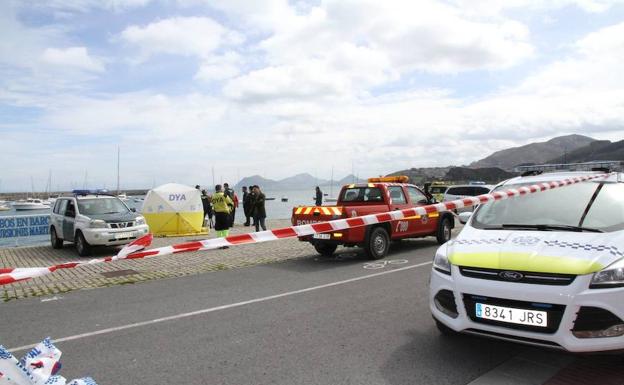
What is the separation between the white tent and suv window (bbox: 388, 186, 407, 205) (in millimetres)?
9534

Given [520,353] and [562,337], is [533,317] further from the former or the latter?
[520,353]

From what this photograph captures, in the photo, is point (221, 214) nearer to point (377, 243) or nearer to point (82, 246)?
point (82, 246)

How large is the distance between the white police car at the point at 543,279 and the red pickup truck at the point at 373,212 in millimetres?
5457

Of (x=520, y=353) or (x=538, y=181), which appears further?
(x=538, y=181)

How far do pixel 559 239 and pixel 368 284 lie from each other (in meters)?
4.04

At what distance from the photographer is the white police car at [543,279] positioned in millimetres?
3559

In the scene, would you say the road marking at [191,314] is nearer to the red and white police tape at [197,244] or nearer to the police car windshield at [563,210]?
the red and white police tape at [197,244]

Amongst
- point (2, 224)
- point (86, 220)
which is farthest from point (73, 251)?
point (2, 224)

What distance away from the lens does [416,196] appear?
12.2 m

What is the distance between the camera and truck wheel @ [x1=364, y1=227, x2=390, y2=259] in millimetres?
10430

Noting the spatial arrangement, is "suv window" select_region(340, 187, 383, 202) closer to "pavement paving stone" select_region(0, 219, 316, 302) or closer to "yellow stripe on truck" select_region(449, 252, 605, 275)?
"pavement paving stone" select_region(0, 219, 316, 302)

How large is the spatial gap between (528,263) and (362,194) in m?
7.71

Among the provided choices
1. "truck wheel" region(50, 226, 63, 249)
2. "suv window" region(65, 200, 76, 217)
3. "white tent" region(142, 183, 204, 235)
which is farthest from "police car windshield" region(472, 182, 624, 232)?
"white tent" region(142, 183, 204, 235)

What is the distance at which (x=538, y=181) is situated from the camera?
588cm
